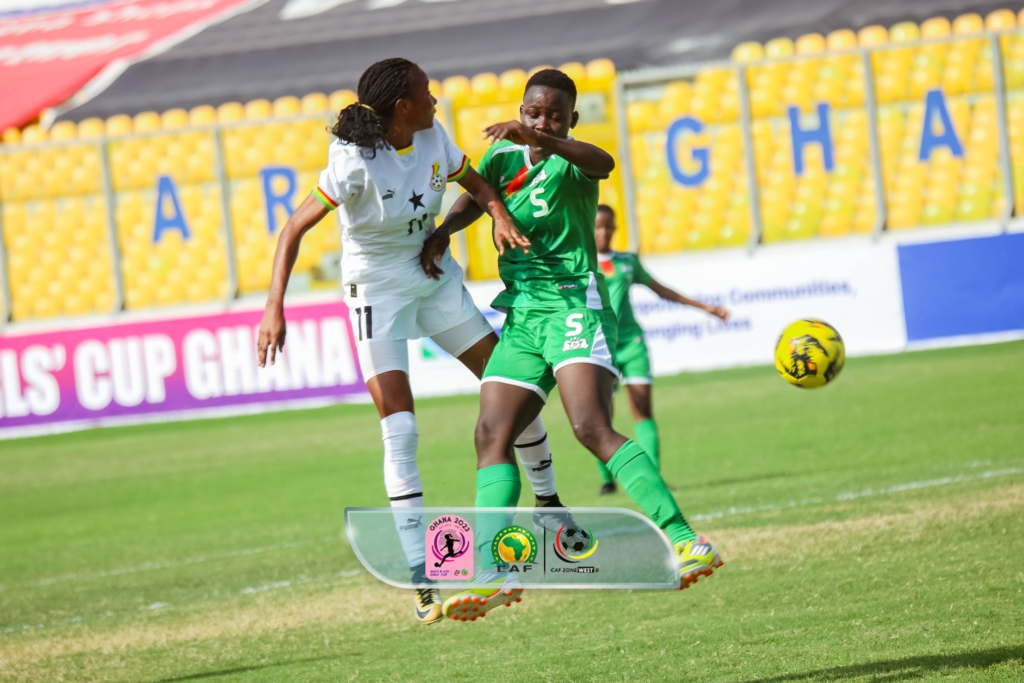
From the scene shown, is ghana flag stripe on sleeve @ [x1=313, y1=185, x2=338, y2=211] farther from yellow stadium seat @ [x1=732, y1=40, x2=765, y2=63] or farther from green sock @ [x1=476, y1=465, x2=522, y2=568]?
yellow stadium seat @ [x1=732, y1=40, x2=765, y2=63]

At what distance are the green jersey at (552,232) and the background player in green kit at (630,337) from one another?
9.56 ft

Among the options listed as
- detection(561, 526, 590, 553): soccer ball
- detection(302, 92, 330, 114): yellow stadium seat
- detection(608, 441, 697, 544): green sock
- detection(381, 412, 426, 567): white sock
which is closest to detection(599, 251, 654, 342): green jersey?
detection(381, 412, 426, 567): white sock

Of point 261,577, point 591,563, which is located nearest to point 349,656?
Answer: point 591,563

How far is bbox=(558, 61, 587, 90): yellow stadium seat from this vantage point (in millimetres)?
16859

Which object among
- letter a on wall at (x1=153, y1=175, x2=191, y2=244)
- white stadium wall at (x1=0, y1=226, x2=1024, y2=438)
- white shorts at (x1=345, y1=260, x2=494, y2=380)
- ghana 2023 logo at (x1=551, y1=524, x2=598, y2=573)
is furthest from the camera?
letter a on wall at (x1=153, y1=175, x2=191, y2=244)

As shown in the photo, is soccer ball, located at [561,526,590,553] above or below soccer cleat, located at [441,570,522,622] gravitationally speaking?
above

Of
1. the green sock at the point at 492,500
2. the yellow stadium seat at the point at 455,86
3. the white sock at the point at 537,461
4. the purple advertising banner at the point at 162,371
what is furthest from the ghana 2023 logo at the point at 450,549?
the yellow stadium seat at the point at 455,86

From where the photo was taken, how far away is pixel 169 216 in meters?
17.8

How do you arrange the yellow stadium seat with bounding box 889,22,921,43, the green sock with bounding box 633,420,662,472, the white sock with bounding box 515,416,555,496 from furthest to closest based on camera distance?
the yellow stadium seat with bounding box 889,22,921,43 → the green sock with bounding box 633,420,662,472 → the white sock with bounding box 515,416,555,496

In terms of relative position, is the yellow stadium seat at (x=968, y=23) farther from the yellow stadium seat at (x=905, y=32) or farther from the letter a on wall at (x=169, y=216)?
the letter a on wall at (x=169, y=216)

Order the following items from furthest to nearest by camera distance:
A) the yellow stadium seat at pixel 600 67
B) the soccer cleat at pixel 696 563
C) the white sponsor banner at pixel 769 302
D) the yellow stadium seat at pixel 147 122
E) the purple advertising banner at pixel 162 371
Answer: the yellow stadium seat at pixel 147 122
the yellow stadium seat at pixel 600 67
the purple advertising banner at pixel 162 371
the white sponsor banner at pixel 769 302
the soccer cleat at pixel 696 563

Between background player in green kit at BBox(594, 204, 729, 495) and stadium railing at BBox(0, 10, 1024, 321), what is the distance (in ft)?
18.2

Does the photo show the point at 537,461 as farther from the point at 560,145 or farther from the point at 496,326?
the point at 496,326

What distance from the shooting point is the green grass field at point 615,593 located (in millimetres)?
5031
